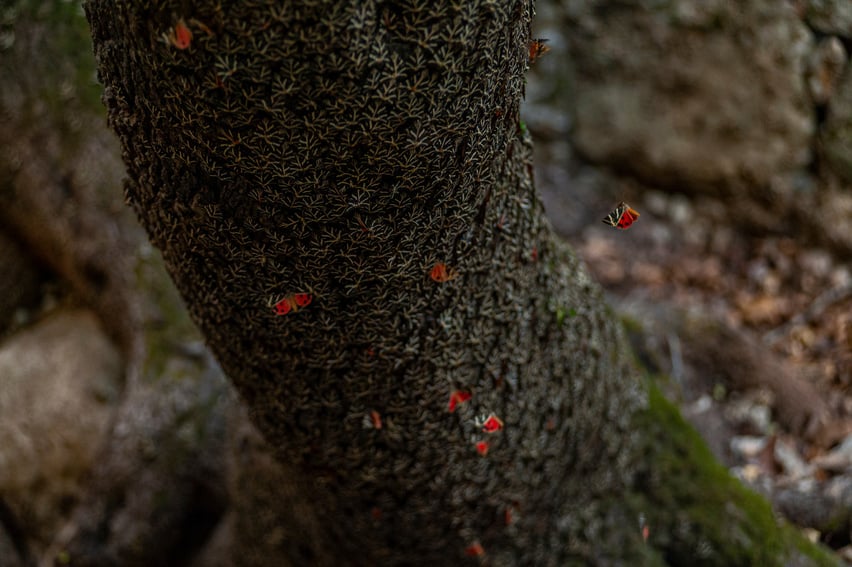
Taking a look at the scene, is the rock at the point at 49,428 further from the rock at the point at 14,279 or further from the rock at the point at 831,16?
the rock at the point at 831,16

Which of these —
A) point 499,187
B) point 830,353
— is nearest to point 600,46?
Result: point 830,353

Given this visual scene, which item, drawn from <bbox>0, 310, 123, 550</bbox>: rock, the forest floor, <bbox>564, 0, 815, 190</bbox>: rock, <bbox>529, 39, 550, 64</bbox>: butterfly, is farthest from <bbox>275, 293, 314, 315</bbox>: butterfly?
<bbox>564, 0, 815, 190</bbox>: rock

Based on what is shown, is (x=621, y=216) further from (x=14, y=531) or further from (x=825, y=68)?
(x=14, y=531)

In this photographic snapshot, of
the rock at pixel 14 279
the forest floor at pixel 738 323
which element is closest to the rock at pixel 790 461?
the forest floor at pixel 738 323

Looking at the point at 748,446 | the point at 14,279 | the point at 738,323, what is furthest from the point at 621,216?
the point at 14,279

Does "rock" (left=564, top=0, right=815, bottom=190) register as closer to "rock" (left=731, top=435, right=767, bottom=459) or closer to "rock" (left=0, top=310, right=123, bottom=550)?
"rock" (left=731, top=435, right=767, bottom=459)

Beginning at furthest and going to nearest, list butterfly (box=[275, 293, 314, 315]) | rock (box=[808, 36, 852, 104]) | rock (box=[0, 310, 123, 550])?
rock (box=[808, 36, 852, 104]), rock (box=[0, 310, 123, 550]), butterfly (box=[275, 293, 314, 315])
